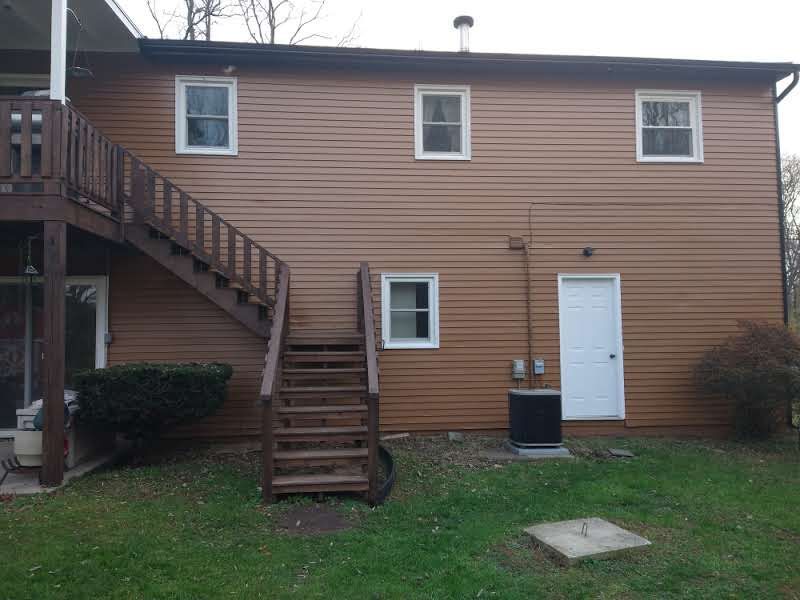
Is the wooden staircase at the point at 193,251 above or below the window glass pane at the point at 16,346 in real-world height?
above

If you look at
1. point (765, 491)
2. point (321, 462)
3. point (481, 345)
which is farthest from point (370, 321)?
point (765, 491)

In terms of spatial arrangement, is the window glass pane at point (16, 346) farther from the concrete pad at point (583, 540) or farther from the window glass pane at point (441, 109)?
the concrete pad at point (583, 540)

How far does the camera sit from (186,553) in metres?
4.10

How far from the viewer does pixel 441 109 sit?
8.59m

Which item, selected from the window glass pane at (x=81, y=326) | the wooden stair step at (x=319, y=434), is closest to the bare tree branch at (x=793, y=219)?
the wooden stair step at (x=319, y=434)

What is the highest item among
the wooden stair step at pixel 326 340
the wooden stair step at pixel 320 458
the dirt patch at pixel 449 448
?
the wooden stair step at pixel 326 340

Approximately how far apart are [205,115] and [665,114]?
673cm

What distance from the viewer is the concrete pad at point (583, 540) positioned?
404 centimetres

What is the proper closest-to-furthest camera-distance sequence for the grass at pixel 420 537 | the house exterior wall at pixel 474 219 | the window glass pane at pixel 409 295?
the grass at pixel 420 537
the house exterior wall at pixel 474 219
the window glass pane at pixel 409 295

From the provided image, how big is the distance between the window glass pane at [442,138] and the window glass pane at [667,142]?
282 cm

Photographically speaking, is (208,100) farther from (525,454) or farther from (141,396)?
(525,454)

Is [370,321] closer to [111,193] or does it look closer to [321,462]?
[321,462]

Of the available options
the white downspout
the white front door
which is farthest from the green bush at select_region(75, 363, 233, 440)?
the white front door

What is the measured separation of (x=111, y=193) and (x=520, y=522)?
5.63m
